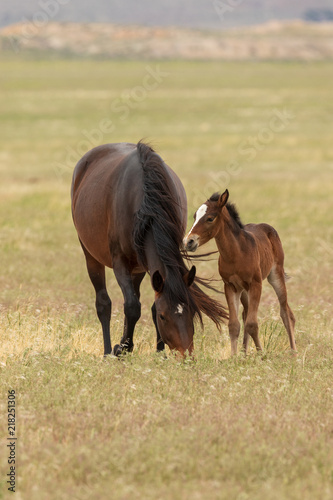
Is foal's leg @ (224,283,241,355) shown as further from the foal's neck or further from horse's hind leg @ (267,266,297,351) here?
horse's hind leg @ (267,266,297,351)

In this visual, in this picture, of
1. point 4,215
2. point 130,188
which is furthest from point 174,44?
point 130,188

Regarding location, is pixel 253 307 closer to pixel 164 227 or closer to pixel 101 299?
pixel 164 227

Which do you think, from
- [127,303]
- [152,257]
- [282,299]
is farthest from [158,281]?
[282,299]

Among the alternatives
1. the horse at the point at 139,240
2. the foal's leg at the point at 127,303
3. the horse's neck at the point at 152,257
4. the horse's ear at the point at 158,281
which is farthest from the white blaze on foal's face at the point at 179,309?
the foal's leg at the point at 127,303

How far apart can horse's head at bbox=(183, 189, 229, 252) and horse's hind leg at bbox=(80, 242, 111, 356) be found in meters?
1.98

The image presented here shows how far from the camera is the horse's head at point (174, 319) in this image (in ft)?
23.1

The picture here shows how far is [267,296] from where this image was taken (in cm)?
1266

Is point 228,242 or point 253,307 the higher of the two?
point 228,242

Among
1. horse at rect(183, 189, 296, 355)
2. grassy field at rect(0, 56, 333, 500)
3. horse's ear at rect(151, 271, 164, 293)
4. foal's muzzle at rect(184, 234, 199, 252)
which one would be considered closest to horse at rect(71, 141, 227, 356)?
horse's ear at rect(151, 271, 164, 293)

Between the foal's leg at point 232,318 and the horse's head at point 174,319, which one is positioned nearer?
the horse's head at point 174,319

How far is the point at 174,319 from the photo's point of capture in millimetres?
7047

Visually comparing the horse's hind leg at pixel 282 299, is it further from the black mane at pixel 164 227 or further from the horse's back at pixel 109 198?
the black mane at pixel 164 227

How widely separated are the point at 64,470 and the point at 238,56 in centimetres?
18725

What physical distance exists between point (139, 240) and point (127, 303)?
772 millimetres
